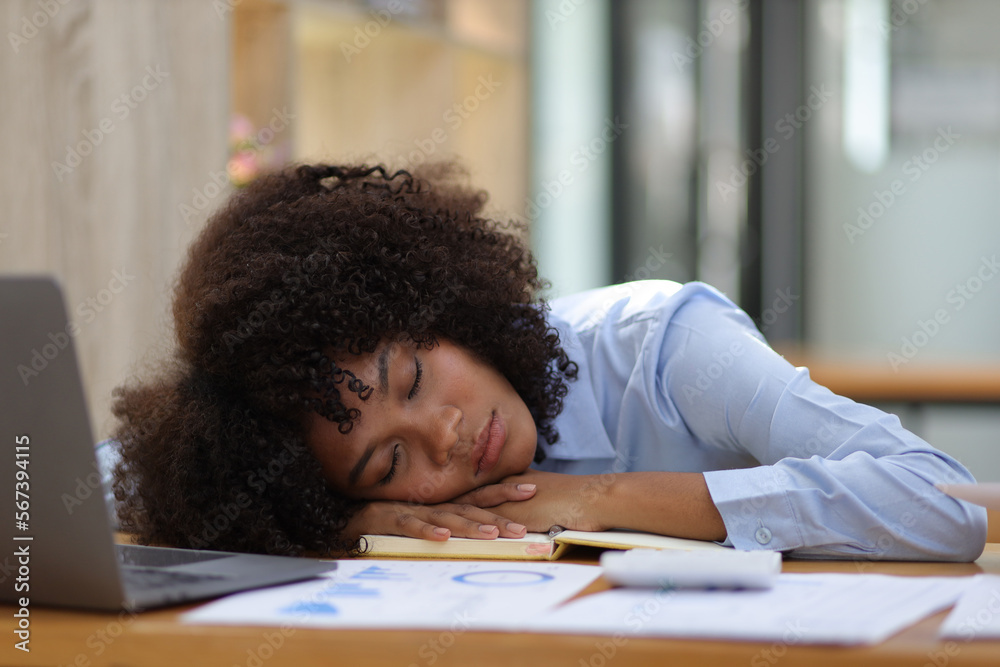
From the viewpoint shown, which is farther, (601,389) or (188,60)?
(188,60)

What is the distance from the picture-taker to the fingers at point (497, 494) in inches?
43.6

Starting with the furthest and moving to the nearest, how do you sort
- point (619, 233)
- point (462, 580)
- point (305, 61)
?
point (619, 233), point (305, 61), point (462, 580)

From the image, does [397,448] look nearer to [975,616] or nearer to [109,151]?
[975,616]

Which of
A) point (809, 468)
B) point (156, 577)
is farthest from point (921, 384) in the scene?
point (156, 577)

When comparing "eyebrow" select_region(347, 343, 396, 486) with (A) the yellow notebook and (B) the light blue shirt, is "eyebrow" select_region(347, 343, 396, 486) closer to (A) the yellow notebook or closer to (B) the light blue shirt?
(A) the yellow notebook

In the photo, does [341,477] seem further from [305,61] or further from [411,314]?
[305,61]

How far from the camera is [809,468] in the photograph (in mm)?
988

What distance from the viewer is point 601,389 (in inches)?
53.4

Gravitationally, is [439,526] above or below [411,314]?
below

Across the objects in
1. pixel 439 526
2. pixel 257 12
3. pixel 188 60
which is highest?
pixel 257 12

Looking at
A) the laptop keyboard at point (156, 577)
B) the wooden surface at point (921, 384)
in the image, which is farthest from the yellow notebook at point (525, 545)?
the wooden surface at point (921, 384)

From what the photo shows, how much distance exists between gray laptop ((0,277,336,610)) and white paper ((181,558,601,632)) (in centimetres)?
5

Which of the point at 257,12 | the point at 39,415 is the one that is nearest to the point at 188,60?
the point at 257,12

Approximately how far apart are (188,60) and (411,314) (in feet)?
3.71
